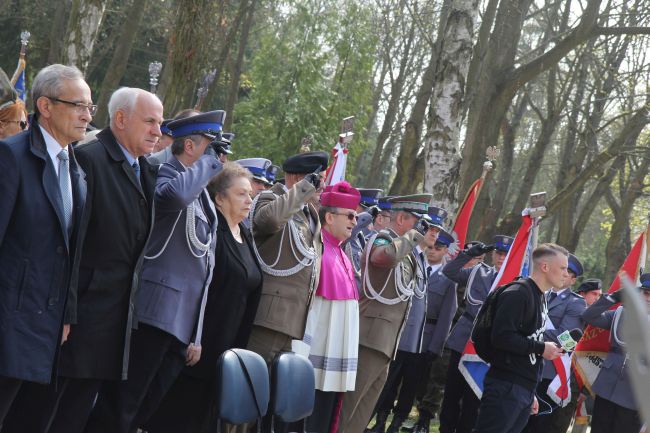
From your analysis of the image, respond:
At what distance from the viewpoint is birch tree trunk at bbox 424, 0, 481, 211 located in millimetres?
12008

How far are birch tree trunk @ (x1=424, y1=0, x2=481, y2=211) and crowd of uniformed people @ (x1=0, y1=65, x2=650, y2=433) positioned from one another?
2876 millimetres

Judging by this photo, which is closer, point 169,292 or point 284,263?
point 169,292

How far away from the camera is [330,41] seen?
28.0 meters

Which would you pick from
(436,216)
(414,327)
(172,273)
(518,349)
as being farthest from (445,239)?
(172,273)

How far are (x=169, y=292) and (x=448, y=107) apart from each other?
283 inches

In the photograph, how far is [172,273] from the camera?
18.5ft

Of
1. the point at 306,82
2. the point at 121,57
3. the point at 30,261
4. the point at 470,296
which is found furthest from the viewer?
the point at 306,82

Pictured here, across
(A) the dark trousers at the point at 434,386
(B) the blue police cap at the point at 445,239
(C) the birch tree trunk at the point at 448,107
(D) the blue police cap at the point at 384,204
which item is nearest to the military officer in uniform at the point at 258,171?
(D) the blue police cap at the point at 384,204

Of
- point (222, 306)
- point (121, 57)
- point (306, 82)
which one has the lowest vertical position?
point (222, 306)

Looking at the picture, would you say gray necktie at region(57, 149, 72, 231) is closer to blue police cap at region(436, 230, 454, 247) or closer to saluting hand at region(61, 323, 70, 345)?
saluting hand at region(61, 323, 70, 345)

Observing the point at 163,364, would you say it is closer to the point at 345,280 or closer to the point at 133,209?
the point at 133,209

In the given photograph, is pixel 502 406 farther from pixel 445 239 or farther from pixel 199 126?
pixel 445 239

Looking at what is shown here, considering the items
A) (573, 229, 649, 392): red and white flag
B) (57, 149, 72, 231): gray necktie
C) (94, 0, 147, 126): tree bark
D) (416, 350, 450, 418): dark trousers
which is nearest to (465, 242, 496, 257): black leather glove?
(573, 229, 649, 392): red and white flag

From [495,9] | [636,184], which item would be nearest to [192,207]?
[495,9]
